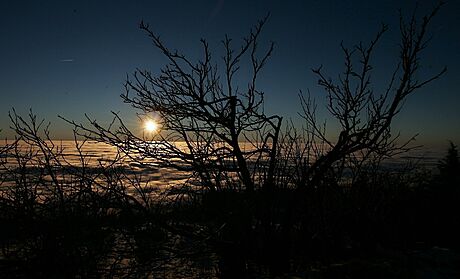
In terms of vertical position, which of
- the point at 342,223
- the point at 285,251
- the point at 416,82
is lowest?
the point at 285,251

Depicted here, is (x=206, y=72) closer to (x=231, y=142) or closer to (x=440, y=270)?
(x=231, y=142)

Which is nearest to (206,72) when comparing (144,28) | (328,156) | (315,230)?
(144,28)

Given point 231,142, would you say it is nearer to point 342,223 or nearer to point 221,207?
point 221,207

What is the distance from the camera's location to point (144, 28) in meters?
5.01

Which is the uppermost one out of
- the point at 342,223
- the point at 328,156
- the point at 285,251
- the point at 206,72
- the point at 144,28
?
the point at 144,28

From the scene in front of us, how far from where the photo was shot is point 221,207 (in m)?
6.13

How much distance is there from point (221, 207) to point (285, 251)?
150 centimetres

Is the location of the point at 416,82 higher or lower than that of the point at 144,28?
lower

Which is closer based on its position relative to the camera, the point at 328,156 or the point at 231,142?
the point at 328,156

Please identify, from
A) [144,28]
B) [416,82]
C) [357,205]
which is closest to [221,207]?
[357,205]

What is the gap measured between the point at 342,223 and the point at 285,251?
1.45 metres

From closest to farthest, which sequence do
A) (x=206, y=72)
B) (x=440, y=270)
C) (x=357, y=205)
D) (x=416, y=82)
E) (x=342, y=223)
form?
(x=440, y=270)
(x=416, y=82)
(x=206, y=72)
(x=342, y=223)
(x=357, y=205)

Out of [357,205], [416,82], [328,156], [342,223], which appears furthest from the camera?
[357,205]

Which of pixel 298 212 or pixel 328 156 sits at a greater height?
pixel 328 156
